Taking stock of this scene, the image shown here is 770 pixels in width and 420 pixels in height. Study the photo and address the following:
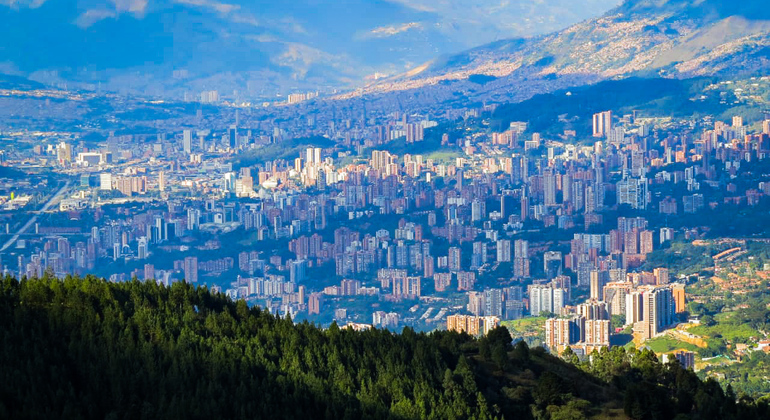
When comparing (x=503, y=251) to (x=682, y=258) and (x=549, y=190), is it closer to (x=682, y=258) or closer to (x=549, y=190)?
(x=682, y=258)

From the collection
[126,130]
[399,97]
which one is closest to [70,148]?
[126,130]

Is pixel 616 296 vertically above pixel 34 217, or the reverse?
pixel 34 217

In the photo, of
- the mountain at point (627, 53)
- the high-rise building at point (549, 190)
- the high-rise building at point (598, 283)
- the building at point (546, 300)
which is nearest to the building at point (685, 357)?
the building at point (546, 300)

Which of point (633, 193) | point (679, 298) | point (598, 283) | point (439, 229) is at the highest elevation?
point (633, 193)

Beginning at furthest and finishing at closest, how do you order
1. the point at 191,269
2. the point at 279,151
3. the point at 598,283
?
the point at 279,151
the point at 191,269
the point at 598,283

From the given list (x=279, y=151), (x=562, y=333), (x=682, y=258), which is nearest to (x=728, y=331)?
(x=562, y=333)

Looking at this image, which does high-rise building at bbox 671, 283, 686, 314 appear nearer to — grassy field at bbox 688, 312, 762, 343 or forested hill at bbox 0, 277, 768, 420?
grassy field at bbox 688, 312, 762, 343

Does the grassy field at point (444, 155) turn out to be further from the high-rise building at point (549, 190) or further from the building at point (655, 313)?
the building at point (655, 313)
